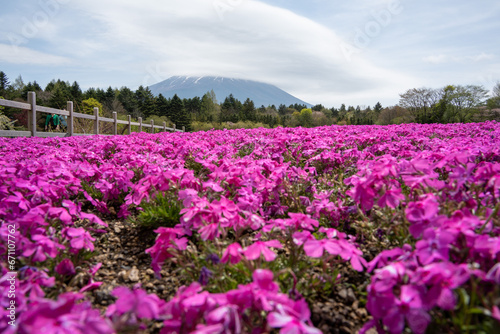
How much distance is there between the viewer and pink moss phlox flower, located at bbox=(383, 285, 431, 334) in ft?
2.87

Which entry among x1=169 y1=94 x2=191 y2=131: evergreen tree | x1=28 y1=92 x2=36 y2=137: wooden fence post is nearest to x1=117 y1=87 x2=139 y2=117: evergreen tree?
x1=169 y1=94 x2=191 y2=131: evergreen tree

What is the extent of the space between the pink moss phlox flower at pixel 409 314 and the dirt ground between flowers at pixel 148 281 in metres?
0.55

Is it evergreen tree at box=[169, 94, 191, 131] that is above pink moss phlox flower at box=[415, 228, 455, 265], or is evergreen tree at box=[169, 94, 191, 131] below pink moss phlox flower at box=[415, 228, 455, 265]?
above

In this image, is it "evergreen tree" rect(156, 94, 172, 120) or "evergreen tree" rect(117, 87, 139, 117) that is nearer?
"evergreen tree" rect(156, 94, 172, 120)

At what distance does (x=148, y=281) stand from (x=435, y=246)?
166 cm

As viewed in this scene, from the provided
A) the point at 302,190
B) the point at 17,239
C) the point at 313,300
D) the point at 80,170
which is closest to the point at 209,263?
the point at 313,300

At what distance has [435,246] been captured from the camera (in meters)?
1.06

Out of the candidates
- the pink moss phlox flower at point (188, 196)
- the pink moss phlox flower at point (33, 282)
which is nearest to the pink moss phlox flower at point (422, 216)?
the pink moss phlox flower at point (188, 196)

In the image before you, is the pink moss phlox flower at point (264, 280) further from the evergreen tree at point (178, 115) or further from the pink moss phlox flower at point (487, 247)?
the evergreen tree at point (178, 115)

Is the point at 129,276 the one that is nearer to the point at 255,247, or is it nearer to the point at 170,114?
the point at 255,247

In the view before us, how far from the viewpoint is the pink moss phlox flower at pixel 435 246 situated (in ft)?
3.29

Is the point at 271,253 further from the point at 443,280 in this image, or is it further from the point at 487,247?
the point at 487,247

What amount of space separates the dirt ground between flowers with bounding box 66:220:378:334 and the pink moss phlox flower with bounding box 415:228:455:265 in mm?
529

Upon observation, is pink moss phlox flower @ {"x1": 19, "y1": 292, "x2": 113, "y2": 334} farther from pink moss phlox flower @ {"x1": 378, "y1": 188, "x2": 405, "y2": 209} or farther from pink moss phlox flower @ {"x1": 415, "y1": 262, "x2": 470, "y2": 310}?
pink moss phlox flower @ {"x1": 378, "y1": 188, "x2": 405, "y2": 209}
